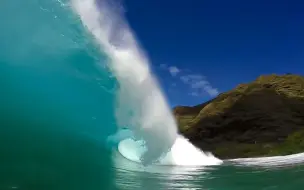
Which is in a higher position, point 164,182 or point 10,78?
point 10,78

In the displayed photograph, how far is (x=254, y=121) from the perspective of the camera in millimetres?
91500

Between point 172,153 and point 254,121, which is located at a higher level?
point 254,121

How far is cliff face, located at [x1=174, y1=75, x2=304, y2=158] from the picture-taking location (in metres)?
77.0

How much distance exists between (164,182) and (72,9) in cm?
834

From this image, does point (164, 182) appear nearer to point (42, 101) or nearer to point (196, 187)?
point (196, 187)

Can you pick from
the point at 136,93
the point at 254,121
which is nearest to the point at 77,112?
the point at 136,93

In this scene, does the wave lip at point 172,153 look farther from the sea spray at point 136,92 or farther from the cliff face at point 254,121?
the cliff face at point 254,121

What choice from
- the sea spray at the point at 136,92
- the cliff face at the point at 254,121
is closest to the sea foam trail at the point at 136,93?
the sea spray at the point at 136,92

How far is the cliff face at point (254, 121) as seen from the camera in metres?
77.0

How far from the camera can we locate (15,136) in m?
13.5

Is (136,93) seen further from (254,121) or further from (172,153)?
(254,121)

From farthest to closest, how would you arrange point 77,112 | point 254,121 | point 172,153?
point 254,121 < point 172,153 < point 77,112

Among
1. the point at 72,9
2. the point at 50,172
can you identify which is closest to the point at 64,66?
the point at 72,9

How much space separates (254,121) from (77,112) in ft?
258
